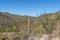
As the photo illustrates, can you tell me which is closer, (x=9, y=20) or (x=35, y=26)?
(x=35, y=26)

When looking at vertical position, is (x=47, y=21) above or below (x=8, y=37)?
above

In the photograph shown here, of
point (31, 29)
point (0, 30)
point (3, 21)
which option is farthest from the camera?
point (3, 21)

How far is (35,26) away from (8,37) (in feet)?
13.0

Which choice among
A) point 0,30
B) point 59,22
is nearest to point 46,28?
point 59,22

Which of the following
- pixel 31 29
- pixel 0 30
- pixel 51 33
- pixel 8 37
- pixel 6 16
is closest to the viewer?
pixel 51 33

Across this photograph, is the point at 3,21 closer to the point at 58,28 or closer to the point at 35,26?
the point at 35,26

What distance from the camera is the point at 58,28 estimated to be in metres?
21.2

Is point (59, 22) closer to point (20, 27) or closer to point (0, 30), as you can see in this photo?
point (20, 27)

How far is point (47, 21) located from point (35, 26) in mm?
1721

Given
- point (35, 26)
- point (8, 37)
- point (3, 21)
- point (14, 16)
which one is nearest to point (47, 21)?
point (35, 26)

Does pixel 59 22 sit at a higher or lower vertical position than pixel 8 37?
higher

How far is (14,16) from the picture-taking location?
120ft

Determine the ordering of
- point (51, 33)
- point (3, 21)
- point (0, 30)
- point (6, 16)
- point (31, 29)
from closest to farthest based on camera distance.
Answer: point (51, 33) → point (31, 29) → point (0, 30) → point (3, 21) → point (6, 16)

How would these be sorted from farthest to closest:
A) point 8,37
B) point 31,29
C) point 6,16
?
point 6,16 → point 31,29 → point 8,37
